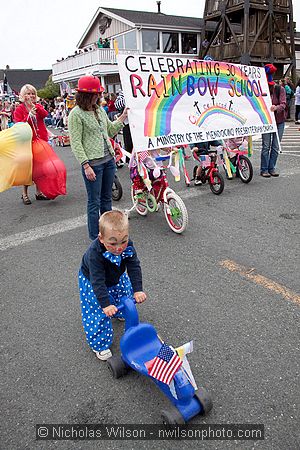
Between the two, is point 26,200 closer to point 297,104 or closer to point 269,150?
point 269,150

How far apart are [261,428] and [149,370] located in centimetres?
67

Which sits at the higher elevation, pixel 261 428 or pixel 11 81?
pixel 11 81

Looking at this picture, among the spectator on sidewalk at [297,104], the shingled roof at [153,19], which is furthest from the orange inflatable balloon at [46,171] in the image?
the shingled roof at [153,19]

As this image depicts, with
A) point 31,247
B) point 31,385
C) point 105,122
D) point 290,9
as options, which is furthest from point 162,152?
point 290,9

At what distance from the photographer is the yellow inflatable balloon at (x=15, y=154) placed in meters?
5.80

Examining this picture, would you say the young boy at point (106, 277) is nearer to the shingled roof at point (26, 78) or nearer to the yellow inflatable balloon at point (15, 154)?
the yellow inflatable balloon at point (15, 154)

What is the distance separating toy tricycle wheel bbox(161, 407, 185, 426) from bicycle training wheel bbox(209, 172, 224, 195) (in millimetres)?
4578

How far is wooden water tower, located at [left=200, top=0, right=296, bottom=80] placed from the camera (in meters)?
20.4

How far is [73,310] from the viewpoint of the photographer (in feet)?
10.4

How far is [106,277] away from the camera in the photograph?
98.6 inches

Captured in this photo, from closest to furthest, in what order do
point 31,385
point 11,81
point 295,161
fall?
point 31,385 < point 295,161 < point 11,81

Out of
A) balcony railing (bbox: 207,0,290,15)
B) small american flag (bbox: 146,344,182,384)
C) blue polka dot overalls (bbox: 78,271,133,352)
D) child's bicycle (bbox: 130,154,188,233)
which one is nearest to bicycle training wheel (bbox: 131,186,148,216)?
child's bicycle (bbox: 130,154,188,233)

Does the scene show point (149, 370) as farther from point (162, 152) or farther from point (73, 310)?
point (162, 152)

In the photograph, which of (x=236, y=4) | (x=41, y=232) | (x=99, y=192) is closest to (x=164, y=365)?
(x=99, y=192)
